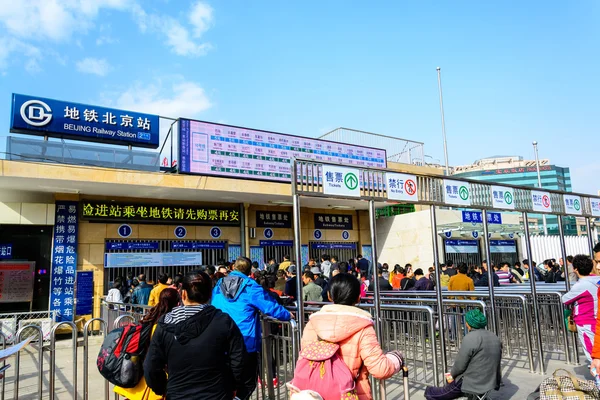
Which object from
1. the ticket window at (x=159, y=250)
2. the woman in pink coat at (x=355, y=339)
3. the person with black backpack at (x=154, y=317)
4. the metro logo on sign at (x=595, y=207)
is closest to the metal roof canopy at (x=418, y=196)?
the woman in pink coat at (x=355, y=339)

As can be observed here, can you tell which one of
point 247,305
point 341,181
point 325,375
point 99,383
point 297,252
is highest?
point 341,181

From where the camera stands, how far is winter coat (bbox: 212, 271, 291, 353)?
4332 millimetres

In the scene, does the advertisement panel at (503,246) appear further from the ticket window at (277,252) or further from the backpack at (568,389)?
the backpack at (568,389)

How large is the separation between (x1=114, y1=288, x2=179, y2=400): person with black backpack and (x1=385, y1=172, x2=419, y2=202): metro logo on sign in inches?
137

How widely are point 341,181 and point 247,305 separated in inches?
78.3

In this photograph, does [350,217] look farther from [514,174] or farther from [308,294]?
[514,174]

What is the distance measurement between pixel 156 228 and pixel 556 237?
63.0ft

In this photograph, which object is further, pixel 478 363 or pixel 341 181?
pixel 341 181

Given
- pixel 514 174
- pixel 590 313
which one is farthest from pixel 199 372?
pixel 514 174

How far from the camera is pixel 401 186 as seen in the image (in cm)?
619

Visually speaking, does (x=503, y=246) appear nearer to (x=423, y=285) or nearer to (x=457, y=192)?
(x=423, y=285)

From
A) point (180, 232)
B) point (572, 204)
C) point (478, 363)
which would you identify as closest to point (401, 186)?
point (478, 363)

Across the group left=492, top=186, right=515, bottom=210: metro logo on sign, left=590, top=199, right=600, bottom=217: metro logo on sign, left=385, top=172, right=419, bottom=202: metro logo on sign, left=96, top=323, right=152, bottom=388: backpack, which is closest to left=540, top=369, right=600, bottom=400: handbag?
left=96, top=323, right=152, bottom=388: backpack

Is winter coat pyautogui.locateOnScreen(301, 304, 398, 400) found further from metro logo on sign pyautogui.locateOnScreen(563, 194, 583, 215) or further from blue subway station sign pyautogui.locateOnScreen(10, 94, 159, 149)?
blue subway station sign pyautogui.locateOnScreen(10, 94, 159, 149)
